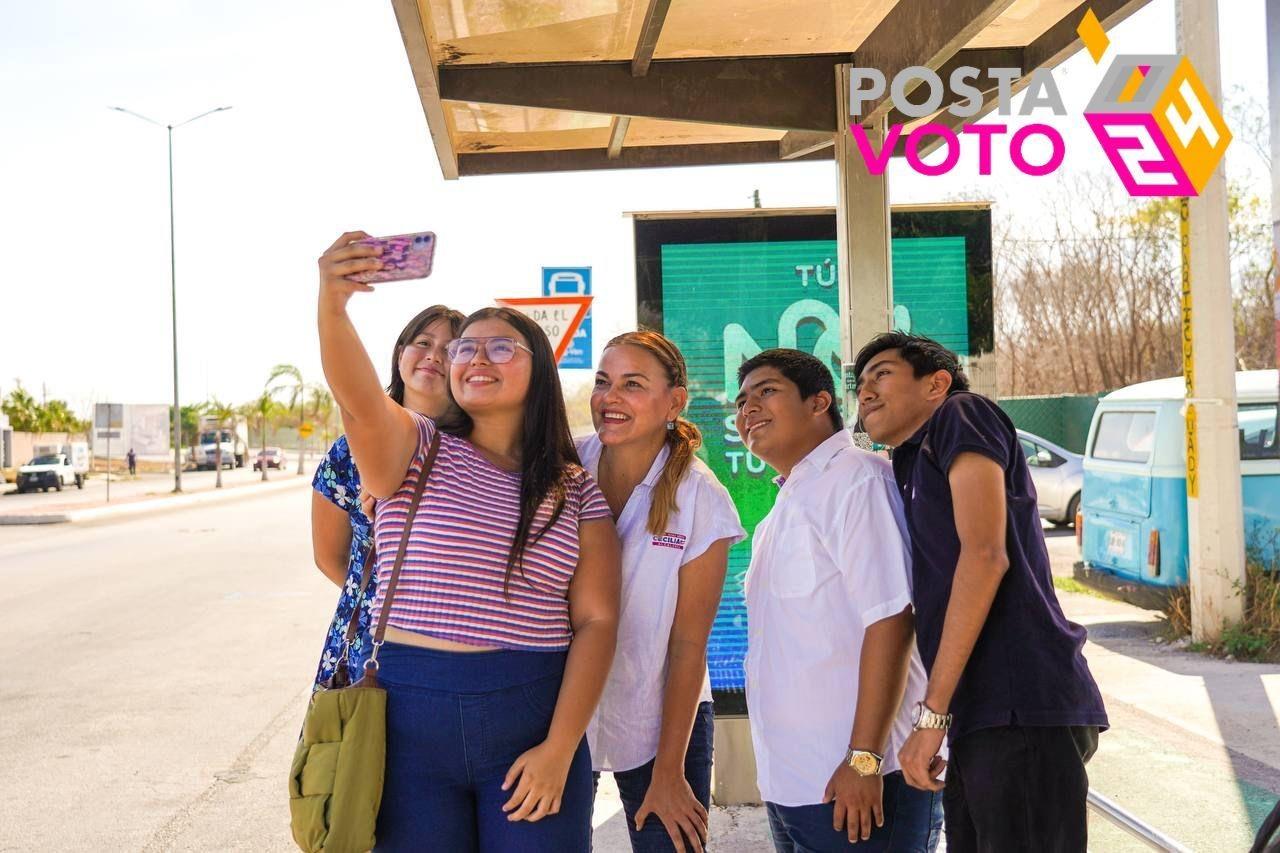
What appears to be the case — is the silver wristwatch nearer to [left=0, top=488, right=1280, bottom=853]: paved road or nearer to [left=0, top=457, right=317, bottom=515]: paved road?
[left=0, top=488, right=1280, bottom=853]: paved road

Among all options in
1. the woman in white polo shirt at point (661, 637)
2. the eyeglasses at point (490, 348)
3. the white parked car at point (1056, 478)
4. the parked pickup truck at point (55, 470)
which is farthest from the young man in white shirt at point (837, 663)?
the parked pickup truck at point (55, 470)

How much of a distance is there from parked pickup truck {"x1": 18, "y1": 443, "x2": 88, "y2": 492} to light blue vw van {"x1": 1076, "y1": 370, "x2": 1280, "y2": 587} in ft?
133

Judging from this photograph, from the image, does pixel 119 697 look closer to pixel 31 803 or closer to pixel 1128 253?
pixel 31 803

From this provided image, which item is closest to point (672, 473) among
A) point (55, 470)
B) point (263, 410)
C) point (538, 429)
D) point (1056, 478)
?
point (538, 429)

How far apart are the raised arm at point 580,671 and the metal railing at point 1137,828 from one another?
171 cm

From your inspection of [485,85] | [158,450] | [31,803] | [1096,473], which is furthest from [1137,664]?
[158,450]

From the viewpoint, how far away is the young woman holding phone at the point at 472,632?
238 centimetres

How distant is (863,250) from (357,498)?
2346 millimetres

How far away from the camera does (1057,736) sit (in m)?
2.37

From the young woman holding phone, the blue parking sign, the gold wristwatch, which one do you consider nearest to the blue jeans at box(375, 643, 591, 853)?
the young woman holding phone

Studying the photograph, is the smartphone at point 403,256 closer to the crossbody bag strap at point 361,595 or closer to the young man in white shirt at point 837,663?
the crossbody bag strap at point 361,595

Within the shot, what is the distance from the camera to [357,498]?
2891 mm

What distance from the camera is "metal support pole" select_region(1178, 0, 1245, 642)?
764cm

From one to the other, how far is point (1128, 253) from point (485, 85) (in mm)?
22542
